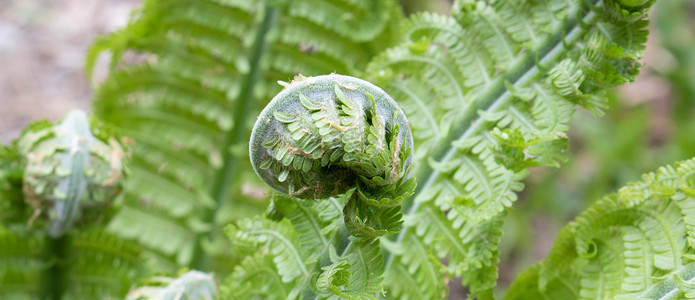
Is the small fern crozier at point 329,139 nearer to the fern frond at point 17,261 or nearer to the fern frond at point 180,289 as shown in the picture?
the fern frond at point 180,289

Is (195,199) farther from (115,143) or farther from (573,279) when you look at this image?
(573,279)

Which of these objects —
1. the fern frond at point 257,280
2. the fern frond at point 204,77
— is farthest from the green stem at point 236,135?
the fern frond at point 257,280

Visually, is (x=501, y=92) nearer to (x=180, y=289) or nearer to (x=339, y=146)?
(x=339, y=146)

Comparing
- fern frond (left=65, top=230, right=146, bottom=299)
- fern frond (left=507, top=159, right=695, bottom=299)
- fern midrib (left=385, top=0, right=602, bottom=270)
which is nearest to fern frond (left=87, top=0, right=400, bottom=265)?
fern frond (left=65, top=230, right=146, bottom=299)

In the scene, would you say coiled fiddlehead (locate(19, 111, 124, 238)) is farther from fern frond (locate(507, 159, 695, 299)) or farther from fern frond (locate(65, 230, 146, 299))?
fern frond (locate(507, 159, 695, 299))

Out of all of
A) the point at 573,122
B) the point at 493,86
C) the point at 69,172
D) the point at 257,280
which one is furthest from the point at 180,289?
the point at 573,122

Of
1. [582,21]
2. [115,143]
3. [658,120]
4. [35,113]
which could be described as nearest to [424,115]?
[582,21]

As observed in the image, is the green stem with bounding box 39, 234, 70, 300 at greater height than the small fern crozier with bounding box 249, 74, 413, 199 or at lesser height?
lesser
